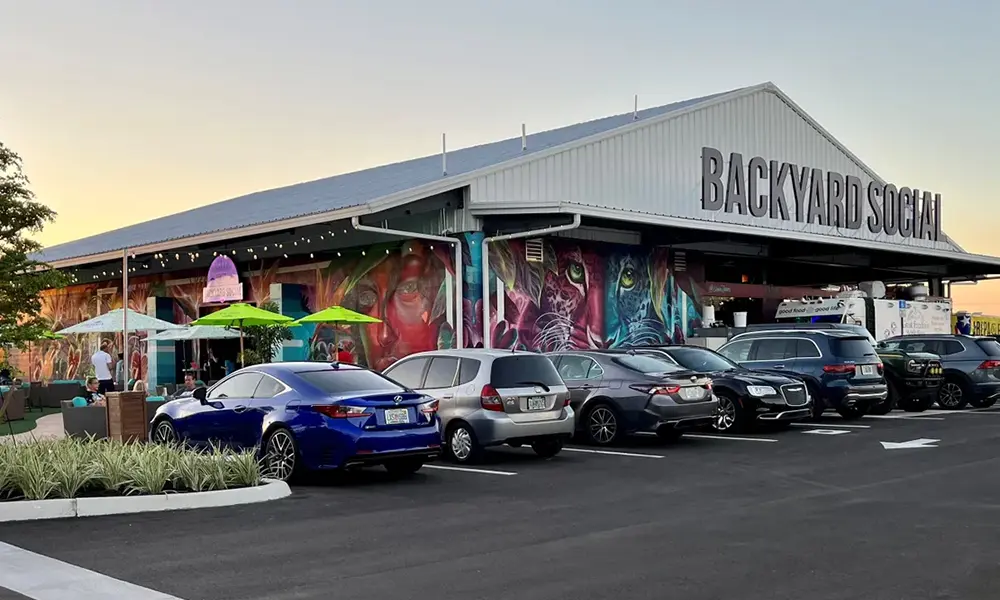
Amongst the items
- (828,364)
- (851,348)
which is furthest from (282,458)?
(851,348)

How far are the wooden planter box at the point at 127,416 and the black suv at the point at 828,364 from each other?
36.0 ft

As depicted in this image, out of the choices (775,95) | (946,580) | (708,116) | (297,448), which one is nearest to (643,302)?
(708,116)

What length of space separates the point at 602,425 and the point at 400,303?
1041cm

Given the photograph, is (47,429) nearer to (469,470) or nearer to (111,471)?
(469,470)

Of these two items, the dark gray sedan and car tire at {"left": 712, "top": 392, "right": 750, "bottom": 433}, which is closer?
the dark gray sedan

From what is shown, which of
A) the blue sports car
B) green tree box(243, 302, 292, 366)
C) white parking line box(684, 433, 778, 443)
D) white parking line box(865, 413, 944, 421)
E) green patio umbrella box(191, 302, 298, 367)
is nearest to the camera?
the blue sports car

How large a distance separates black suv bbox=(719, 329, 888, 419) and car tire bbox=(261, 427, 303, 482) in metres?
9.98

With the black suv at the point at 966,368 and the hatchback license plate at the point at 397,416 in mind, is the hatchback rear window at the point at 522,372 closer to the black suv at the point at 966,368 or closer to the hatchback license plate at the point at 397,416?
the hatchback license plate at the point at 397,416

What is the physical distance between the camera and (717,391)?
18453 mm

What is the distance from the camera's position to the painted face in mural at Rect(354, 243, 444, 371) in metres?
25.4

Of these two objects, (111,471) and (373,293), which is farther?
(373,293)

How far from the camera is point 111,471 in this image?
11039 mm

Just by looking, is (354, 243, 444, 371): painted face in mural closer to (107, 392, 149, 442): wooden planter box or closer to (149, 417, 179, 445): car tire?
(107, 392, 149, 442): wooden planter box

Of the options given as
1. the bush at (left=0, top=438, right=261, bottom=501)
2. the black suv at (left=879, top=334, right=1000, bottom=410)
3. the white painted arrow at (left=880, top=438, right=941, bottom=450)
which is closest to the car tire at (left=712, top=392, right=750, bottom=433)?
the white painted arrow at (left=880, top=438, right=941, bottom=450)
